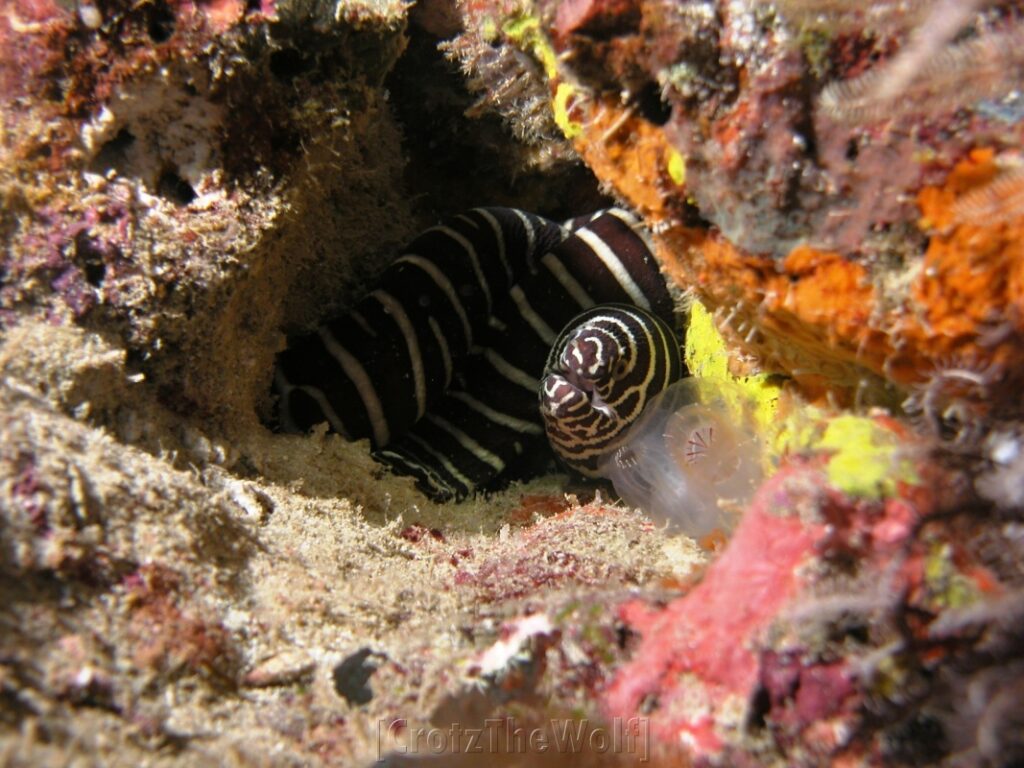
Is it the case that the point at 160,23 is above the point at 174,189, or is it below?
above

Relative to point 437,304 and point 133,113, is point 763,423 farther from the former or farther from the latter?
point 133,113

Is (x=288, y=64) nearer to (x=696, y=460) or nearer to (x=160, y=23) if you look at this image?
(x=160, y=23)

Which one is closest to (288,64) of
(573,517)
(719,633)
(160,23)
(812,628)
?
(160,23)

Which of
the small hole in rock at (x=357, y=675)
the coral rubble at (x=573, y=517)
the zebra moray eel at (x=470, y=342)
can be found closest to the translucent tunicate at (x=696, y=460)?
the coral rubble at (x=573, y=517)

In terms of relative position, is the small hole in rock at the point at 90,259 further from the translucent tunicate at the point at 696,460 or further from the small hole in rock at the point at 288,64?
the translucent tunicate at the point at 696,460

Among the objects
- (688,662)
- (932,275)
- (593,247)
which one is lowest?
(688,662)

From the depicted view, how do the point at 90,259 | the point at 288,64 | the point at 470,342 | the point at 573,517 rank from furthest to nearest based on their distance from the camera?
the point at 470,342 < the point at 573,517 < the point at 288,64 < the point at 90,259

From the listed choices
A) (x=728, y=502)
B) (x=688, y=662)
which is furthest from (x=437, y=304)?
(x=688, y=662)
